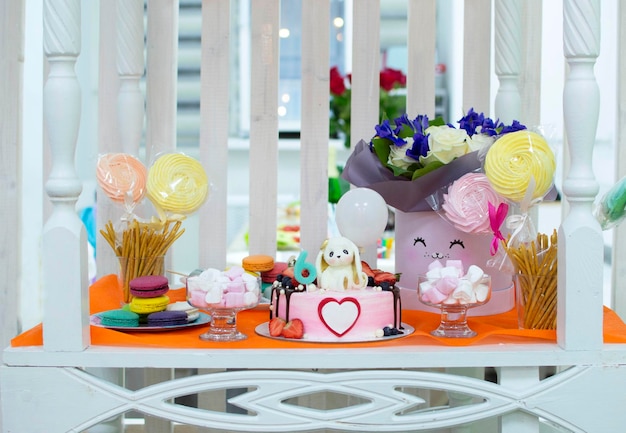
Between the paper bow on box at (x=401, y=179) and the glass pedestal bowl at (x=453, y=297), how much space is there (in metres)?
0.23

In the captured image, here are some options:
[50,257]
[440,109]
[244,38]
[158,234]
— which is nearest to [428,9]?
[158,234]

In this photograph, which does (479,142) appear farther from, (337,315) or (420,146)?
(337,315)

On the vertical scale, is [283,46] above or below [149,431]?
above

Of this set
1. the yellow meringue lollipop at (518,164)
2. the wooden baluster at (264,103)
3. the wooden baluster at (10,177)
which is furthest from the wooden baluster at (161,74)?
the yellow meringue lollipop at (518,164)

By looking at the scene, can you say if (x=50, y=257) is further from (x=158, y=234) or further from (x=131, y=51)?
(x=131, y=51)

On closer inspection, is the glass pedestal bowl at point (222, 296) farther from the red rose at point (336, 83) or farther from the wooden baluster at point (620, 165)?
the red rose at point (336, 83)

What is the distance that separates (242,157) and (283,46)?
28.0 inches

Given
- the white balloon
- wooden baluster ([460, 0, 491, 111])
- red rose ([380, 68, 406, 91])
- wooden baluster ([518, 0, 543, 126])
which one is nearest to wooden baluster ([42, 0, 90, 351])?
the white balloon

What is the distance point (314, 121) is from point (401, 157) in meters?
0.42

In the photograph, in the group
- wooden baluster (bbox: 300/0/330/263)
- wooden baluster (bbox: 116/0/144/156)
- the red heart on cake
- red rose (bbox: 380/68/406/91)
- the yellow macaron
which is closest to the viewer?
the red heart on cake

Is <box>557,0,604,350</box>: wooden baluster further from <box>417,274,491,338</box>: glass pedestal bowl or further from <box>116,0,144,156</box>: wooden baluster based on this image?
<box>116,0,144,156</box>: wooden baluster

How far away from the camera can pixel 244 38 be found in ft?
16.3

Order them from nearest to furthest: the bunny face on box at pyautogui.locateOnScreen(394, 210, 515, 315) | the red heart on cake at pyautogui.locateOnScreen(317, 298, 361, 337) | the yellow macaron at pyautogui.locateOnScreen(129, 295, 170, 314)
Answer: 1. the red heart on cake at pyautogui.locateOnScreen(317, 298, 361, 337)
2. the yellow macaron at pyautogui.locateOnScreen(129, 295, 170, 314)
3. the bunny face on box at pyautogui.locateOnScreen(394, 210, 515, 315)

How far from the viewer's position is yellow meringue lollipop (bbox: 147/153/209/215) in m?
1.57
